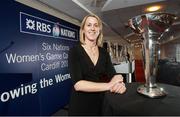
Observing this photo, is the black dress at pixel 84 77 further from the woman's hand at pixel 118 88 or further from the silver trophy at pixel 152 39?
the silver trophy at pixel 152 39

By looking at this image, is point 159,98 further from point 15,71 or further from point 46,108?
point 46,108

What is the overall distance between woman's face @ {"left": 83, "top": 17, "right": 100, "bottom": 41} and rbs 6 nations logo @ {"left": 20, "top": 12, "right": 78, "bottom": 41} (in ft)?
4.35

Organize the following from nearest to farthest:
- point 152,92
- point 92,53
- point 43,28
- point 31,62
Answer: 1. point 152,92
2. point 92,53
3. point 31,62
4. point 43,28

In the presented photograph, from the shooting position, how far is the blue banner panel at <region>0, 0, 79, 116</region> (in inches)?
74.7

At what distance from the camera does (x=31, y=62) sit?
2.32 metres

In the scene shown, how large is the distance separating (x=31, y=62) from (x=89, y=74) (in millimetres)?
1512

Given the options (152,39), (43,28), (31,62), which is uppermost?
(43,28)

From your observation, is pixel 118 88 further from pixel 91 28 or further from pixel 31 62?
pixel 31 62

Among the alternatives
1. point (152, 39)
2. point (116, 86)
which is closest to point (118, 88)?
point (116, 86)

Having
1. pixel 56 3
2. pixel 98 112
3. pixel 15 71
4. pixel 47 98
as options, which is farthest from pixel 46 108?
pixel 98 112

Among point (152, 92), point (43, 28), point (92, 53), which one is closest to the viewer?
point (152, 92)

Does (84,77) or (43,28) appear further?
(43,28)

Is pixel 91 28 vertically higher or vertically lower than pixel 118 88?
higher

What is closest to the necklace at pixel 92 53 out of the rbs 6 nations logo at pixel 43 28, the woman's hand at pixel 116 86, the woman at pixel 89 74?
the woman at pixel 89 74
